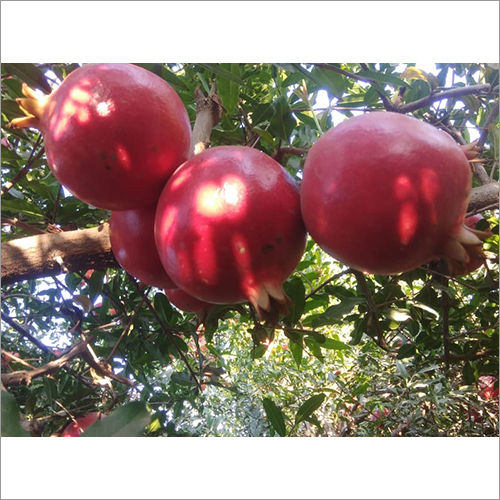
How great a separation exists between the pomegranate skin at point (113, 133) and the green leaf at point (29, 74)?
264 millimetres

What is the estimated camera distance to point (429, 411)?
84.7 inches

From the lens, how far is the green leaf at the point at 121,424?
660mm

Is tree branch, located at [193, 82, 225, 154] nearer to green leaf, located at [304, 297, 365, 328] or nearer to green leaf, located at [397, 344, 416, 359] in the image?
green leaf, located at [304, 297, 365, 328]

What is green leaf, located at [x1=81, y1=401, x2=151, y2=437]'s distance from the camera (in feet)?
2.16

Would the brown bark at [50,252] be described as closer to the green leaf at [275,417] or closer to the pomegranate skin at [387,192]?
the pomegranate skin at [387,192]

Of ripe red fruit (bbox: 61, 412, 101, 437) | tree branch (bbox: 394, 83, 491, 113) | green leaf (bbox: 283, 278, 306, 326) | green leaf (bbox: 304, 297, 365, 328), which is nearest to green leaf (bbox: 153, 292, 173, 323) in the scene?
ripe red fruit (bbox: 61, 412, 101, 437)

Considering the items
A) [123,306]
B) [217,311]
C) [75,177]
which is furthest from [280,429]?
[75,177]

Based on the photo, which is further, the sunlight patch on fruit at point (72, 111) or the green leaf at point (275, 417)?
the green leaf at point (275, 417)

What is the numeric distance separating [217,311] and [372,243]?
774mm

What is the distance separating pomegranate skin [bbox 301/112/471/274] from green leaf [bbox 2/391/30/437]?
1.65ft

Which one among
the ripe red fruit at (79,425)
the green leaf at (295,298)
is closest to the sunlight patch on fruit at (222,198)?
the green leaf at (295,298)

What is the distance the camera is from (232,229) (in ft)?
2.19

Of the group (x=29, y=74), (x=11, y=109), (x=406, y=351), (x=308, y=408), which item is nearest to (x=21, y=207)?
(x=11, y=109)

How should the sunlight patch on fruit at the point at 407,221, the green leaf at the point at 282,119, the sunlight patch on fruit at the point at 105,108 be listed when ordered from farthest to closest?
the green leaf at the point at 282,119, the sunlight patch on fruit at the point at 105,108, the sunlight patch on fruit at the point at 407,221
